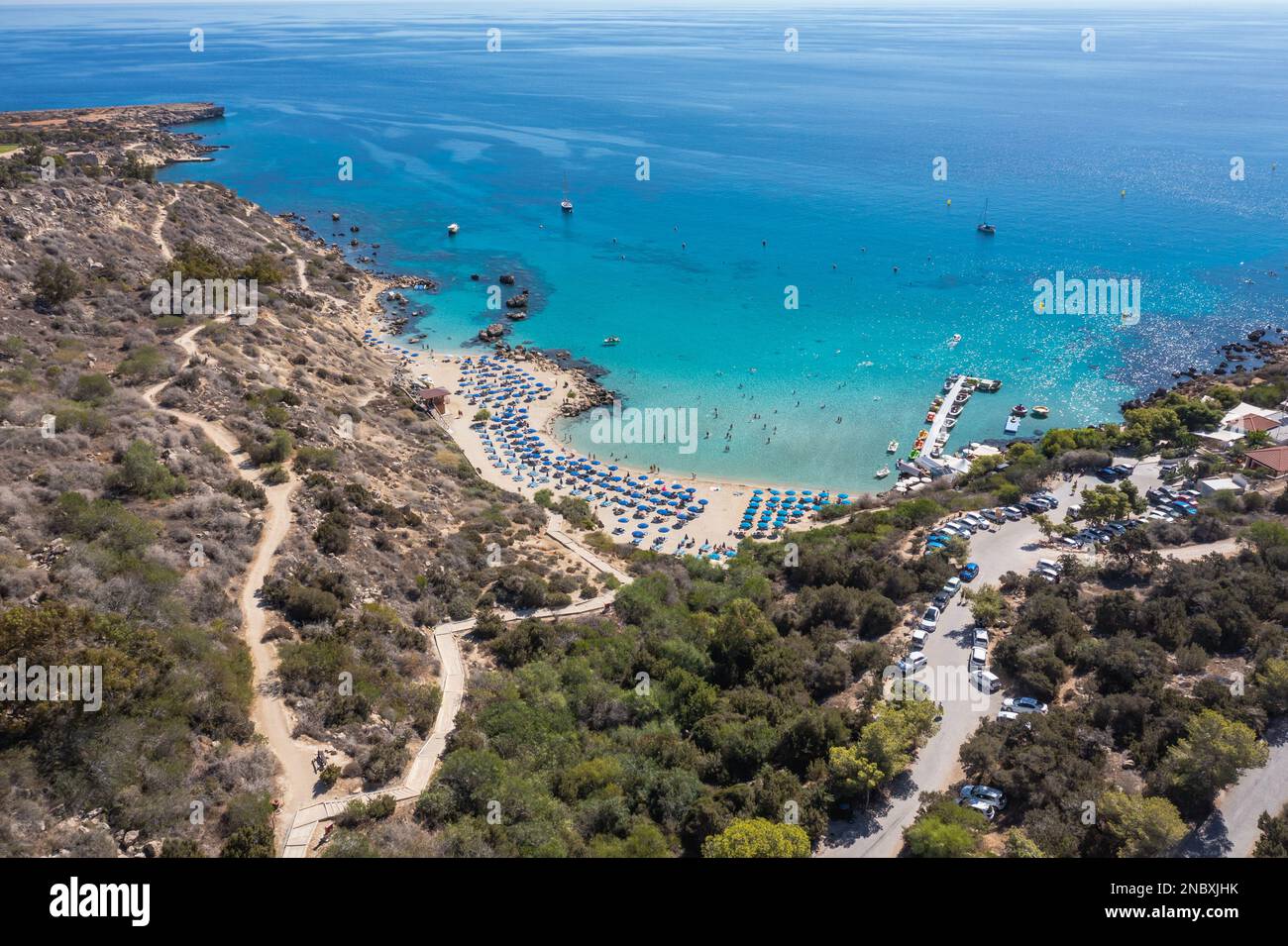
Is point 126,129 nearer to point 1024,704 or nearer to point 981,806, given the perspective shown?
point 1024,704

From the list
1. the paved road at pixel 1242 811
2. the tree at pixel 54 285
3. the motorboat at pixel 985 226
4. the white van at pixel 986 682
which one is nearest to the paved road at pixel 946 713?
the white van at pixel 986 682

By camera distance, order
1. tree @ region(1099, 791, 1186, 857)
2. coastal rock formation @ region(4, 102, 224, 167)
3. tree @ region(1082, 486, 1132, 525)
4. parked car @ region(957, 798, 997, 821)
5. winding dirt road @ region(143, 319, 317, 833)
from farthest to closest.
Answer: coastal rock formation @ region(4, 102, 224, 167)
tree @ region(1082, 486, 1132, 525)
parked car @ region(957, 798, 997, 821)
winding dirt road @ region(143, 319, 317, 833)
tree @ region(1099, 791, 1186, 857)

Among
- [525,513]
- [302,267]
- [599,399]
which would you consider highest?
[302,267]

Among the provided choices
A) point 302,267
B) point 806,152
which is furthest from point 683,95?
point 302,267

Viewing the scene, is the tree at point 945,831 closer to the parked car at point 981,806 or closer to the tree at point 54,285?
the parked car at point 981,806

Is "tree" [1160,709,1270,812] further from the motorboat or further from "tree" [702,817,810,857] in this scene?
the motorboat

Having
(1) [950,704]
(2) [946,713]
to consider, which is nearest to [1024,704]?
(1) [950,704]

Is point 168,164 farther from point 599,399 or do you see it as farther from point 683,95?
point 683,95

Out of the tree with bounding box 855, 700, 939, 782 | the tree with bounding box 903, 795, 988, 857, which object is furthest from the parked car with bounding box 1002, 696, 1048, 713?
the tree with bounding box 903, 795, 988, 857
